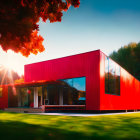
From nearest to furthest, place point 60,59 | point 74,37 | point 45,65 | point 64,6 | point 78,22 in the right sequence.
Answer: point 64,6 < point 78,22 < point 74,37 < point 60,59 < point 45,65

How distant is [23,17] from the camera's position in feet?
17.9

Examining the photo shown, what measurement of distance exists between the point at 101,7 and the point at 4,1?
748 cm

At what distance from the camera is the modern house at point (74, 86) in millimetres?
16175

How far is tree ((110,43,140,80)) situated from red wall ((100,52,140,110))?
32.9 ft

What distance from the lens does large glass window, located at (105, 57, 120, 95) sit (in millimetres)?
17359

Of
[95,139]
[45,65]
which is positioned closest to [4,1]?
[95,139]

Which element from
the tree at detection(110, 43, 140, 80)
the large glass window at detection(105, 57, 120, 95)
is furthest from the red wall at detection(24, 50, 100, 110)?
the tree at detection(110, 43, 140, 80)

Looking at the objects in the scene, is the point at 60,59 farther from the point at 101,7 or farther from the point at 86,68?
the point at 101,7

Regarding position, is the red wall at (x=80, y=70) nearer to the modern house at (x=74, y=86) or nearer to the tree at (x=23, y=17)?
the modern house at (x=74, y=86)

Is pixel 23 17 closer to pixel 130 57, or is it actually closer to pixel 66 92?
pixel 66 92

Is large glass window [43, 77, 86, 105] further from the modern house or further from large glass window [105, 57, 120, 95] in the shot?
large glass window [105, 57, 120, 95]

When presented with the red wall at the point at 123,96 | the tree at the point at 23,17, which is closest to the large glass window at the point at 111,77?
the red wall at the point at 123,96

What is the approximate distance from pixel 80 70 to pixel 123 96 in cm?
762

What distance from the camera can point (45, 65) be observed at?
67.9ft
